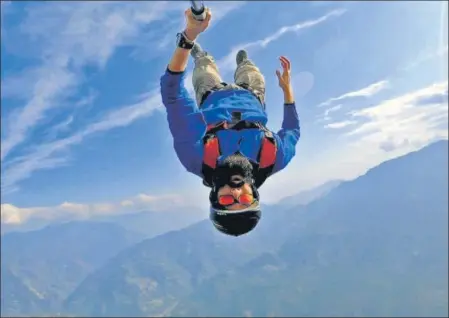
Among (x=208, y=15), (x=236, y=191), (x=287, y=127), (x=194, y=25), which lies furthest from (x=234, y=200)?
(x=208, y=15)

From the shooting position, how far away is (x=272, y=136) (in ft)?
24.2

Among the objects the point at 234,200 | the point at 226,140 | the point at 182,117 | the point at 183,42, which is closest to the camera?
the point at 183,42

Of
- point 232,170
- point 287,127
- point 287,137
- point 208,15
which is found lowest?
point 232,170

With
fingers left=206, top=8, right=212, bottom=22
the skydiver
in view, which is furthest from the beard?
fingers left=206, top=8, right=212, bottom=22

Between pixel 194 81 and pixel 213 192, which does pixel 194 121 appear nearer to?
pixel 213 192

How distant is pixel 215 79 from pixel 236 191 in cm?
236

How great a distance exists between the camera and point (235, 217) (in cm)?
652

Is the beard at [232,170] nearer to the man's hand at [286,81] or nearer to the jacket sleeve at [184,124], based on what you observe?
the jacket sleeve at [184,124]

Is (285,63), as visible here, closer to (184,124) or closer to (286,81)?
(286,81)

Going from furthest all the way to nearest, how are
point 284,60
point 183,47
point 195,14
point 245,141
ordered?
point 284,60 → point 245,141 → point 183,47 → point 195,14

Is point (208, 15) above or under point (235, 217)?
above

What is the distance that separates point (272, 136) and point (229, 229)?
1.52m

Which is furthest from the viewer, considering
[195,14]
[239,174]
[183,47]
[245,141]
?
[245,141]

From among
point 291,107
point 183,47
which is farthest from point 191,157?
point 291,107
